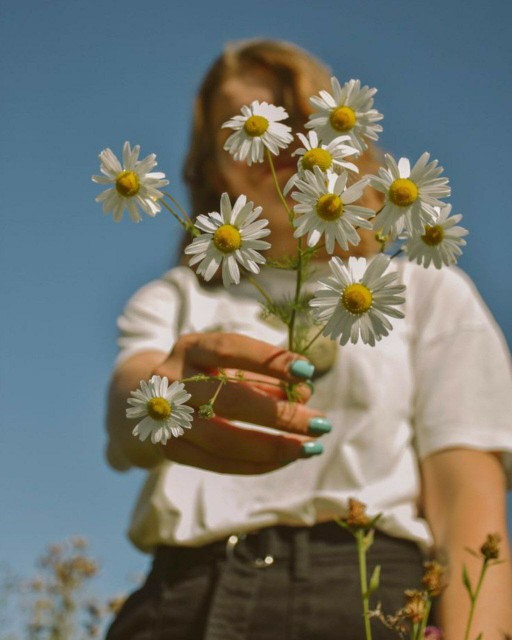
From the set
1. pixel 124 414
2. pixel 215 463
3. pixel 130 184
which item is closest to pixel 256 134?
pixel 130 184

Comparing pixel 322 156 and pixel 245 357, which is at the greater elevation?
pixel 322 156

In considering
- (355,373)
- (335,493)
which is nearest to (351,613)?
(335,493)

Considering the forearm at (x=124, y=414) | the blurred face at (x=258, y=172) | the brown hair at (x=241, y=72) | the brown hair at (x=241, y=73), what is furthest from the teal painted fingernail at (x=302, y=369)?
the brown hair at (x=241, y=72)

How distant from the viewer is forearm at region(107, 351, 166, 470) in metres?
1.32

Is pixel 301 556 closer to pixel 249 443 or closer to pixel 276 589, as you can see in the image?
pixel 276 589

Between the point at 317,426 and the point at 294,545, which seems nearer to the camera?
the point at 317,426

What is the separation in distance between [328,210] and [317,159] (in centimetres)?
6

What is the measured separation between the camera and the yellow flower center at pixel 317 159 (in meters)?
0.76

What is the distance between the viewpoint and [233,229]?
753 millimetres

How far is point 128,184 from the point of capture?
82cm

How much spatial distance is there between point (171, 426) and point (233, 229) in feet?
0.59

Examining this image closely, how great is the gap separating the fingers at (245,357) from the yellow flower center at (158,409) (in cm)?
17

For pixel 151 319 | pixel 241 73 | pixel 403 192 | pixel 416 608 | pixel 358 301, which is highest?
pixel 241 73

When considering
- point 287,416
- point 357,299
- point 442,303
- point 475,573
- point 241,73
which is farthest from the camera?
point 241,73
